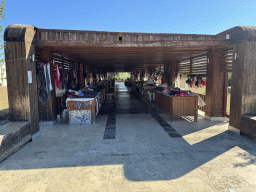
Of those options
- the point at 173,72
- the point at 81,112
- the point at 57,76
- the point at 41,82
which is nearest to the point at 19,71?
the point at 41,82

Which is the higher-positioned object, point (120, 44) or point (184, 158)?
point (120, 44)

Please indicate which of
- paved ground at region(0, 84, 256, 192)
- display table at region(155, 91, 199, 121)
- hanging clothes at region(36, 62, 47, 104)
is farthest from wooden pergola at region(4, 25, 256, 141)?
display table at region(155, 91, 199, 121)

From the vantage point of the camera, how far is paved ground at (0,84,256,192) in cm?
303

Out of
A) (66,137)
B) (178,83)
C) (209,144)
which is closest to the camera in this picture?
(209,144)

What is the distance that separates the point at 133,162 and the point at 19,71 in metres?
4.18

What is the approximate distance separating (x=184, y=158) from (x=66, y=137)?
3.64 meters

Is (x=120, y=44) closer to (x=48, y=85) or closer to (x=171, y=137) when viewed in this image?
(x=48, y=85)

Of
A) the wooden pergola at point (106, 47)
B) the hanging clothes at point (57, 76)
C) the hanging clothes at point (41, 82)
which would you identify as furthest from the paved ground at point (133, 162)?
the hanging clothes at point (57, 76)

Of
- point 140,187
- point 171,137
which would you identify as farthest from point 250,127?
point 140,187

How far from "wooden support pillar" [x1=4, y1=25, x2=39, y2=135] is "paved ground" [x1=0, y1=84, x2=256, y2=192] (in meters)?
1.05

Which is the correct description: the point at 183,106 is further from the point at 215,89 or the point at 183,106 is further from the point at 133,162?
the point at 133,162

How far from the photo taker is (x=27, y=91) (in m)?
5.09

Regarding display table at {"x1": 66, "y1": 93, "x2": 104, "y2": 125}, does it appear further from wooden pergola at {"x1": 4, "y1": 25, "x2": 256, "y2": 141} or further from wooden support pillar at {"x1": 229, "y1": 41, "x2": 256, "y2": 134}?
wooden support pillar at {"x1": 229, "y1": 41, "x2": 256, "y2": 134}

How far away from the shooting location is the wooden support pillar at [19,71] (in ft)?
16.3
